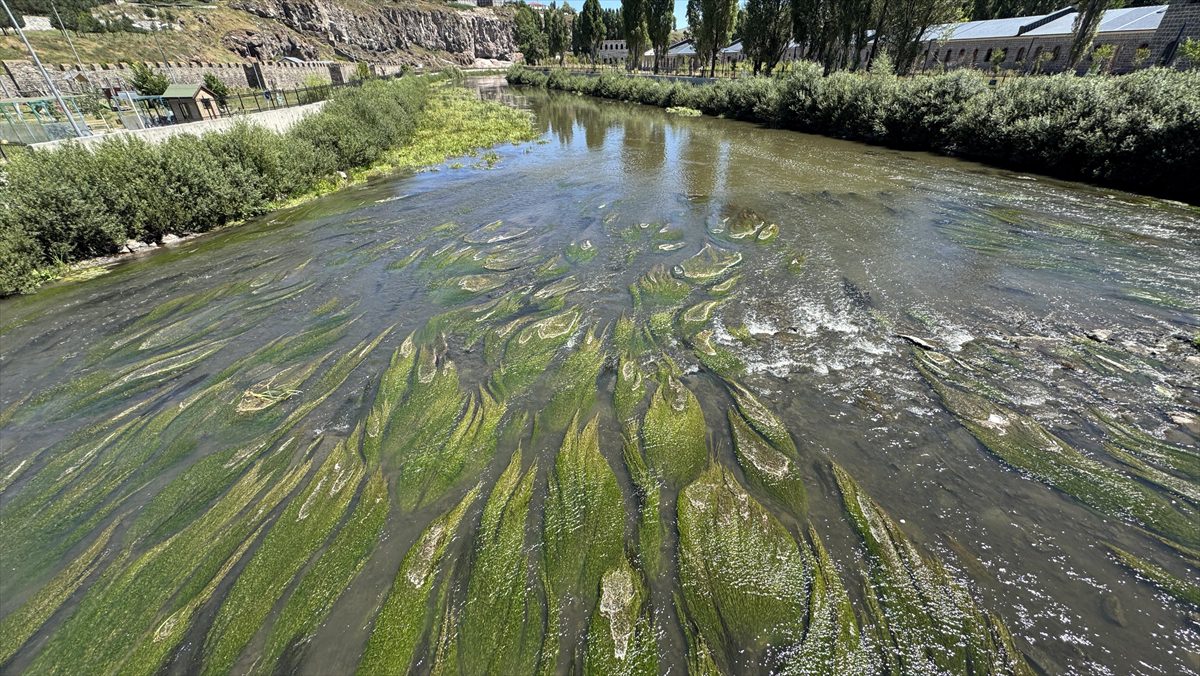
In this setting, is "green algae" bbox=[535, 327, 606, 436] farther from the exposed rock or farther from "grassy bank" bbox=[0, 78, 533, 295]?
the exposed rock

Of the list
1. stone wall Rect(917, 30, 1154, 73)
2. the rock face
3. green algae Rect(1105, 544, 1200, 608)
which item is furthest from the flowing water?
the rock face

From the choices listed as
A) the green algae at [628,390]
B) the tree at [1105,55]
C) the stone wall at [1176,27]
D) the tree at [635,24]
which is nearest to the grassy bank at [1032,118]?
the stone wall at [1176,27]

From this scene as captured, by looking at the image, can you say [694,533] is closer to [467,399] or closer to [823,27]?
[467,399]

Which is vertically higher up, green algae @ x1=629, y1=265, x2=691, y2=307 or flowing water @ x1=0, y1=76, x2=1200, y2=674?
green algae @ x1=629, y1=265, x2=691, y2=307

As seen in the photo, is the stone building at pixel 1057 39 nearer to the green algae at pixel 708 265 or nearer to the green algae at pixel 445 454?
the green algae at pixel 708 265

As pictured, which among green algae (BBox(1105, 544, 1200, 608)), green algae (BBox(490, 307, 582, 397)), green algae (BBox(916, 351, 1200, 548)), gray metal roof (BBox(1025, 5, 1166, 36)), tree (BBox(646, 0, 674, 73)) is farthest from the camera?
tree (BBox(646, 0, 674, 73))

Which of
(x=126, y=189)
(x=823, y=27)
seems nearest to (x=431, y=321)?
(x=126, y=189)

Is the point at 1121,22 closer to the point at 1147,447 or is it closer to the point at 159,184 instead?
the point at 1147,447
